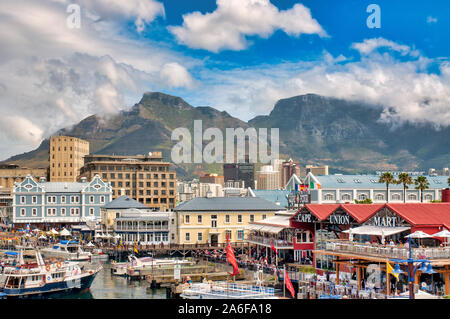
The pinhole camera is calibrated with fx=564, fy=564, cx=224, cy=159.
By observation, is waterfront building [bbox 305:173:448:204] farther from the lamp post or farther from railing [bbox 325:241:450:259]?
the lamp post

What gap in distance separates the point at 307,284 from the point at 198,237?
46.0 meters

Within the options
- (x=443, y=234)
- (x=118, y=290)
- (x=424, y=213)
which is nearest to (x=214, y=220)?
(x=118, y=290)

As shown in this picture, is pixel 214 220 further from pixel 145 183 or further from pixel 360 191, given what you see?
pixel 145 183

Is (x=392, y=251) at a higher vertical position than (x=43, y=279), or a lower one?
higher

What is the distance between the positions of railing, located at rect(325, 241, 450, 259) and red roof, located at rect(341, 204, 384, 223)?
496 cm

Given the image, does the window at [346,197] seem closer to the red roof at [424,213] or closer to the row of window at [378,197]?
the row of window at [378,197]

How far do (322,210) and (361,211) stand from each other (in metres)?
5.75

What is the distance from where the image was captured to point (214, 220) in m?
95.8

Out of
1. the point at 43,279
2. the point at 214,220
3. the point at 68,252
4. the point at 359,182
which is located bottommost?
the point at 68,252

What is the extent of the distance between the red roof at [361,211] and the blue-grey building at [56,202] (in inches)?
3155

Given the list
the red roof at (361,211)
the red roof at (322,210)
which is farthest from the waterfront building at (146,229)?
the red roof at (361,211)

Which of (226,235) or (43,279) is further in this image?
(226,235)

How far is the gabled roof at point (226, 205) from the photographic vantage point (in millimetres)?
95625
